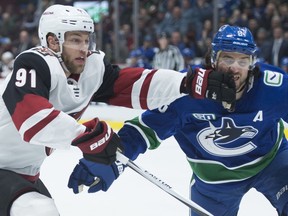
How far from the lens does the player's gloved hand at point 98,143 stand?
213 centimetres

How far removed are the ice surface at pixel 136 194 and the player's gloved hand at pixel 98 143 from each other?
4.14ft

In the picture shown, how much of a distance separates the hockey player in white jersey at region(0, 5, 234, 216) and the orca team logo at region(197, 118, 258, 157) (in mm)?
205

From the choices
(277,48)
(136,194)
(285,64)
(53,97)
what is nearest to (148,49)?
(277,48)

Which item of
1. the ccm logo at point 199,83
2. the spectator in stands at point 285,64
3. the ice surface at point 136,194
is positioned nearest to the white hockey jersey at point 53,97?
the ccm logo at point 199,83

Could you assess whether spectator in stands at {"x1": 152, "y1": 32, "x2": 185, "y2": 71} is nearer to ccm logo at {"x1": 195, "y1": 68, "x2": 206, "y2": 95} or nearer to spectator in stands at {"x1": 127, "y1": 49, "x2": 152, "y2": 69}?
spectator in stands at {"x1": 127, "y1": 49, "x2": 152, "y2": 69}

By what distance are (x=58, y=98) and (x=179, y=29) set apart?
624 centimetres

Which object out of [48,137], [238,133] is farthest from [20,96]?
[238,133]

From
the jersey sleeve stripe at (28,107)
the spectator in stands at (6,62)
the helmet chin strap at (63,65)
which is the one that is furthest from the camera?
the spectator in stands at (6,62)

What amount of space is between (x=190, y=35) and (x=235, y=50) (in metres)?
5.80

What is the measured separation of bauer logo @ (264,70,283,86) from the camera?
99.7 inches

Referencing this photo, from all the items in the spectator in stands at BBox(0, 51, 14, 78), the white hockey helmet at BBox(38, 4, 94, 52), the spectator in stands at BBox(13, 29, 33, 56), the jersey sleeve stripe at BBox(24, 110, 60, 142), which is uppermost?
the white hockey helmet at BBox(38, 4, 94, 52)

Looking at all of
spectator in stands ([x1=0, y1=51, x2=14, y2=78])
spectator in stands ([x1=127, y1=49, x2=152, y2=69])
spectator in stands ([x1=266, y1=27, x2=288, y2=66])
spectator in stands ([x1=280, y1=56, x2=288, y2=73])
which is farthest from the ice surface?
spectator in stands ([x1=0, y1=51, x2=14, y2=78])

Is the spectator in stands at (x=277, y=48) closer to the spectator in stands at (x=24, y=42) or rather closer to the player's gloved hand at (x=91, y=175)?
the spectator in stands at (x=24, y=42)

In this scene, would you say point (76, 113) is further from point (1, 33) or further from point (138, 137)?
point (1, 33)
